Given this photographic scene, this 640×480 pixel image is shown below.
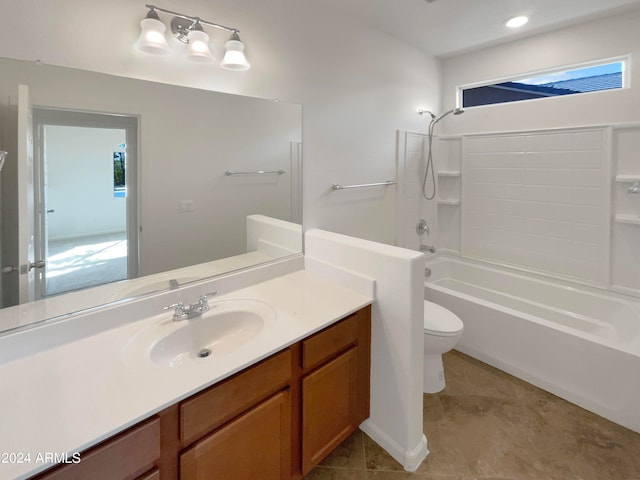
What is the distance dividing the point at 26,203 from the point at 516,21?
3.16 m

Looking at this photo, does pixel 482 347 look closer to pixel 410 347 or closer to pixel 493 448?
pixel 493 448

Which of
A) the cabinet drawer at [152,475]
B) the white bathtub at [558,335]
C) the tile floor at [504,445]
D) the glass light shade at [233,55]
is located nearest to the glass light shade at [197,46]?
the glass light shade at [233,55]

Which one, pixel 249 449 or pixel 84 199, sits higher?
pixel 84 199

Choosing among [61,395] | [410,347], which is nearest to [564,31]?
[410,347]

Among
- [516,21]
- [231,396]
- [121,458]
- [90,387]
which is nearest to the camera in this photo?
[121,458]

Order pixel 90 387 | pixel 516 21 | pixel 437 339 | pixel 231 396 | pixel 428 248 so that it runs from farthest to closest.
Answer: pixel 428 248, pixel 516 21, pixel 437 339, pixel 231 396, pixel 90 387

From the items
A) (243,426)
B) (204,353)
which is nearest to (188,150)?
(204,353)

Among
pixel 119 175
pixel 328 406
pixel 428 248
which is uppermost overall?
pixel 119 175

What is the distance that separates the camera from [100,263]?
1421 mm

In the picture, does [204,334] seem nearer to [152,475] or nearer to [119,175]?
[152,475]

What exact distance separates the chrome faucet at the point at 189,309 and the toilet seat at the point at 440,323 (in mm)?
1312

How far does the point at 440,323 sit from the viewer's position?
6.91 feet

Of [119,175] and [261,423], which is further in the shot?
[119,175]

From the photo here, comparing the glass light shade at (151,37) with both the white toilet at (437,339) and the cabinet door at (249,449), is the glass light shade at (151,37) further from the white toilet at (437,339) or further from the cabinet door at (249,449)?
the white toilet at (437,339)
